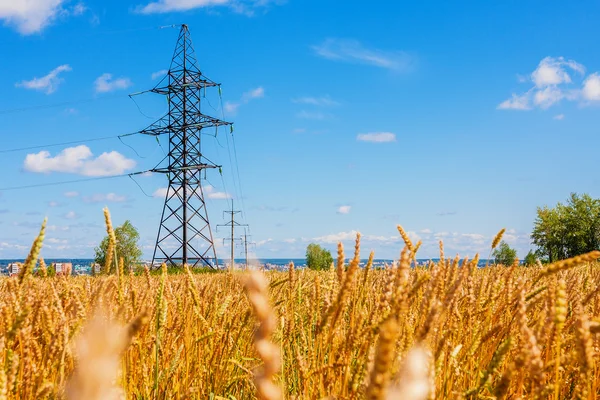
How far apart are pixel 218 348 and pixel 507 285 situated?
4.73 ft

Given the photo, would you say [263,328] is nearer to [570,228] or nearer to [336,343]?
[336,343]

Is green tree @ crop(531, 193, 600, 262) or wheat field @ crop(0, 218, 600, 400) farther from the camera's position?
green tree @ crop(531, 193, 600, 262)

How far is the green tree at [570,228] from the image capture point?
66125mm

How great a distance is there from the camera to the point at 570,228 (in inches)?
2662

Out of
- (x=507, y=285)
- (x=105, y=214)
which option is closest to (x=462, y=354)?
(x=507, y=285)

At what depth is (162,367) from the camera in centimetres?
271

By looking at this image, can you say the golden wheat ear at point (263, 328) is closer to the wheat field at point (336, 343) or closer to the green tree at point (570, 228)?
the wheat field at point (336, 343)

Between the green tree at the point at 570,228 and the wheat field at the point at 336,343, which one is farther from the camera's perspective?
the green tree at the point at 570,228

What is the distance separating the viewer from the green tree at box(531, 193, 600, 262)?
66.1 meters

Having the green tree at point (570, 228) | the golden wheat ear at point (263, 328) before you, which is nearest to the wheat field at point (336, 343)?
the golden wheat ear at point (263, 328)

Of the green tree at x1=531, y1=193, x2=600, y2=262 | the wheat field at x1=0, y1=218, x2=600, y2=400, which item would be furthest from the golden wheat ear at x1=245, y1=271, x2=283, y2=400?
the green tree at x1=531, y1=193, x2=600, y2=262

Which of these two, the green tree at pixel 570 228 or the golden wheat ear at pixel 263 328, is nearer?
the golden wheat ear at pixel 263 328

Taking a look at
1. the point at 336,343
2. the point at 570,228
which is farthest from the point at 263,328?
the point at 570,228

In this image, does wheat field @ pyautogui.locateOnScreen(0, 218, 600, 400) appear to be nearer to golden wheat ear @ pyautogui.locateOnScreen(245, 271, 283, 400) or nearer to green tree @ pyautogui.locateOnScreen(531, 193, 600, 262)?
golden wheat ear @ pyautogui.locateOnScreen(245, 271, 283, 400)
